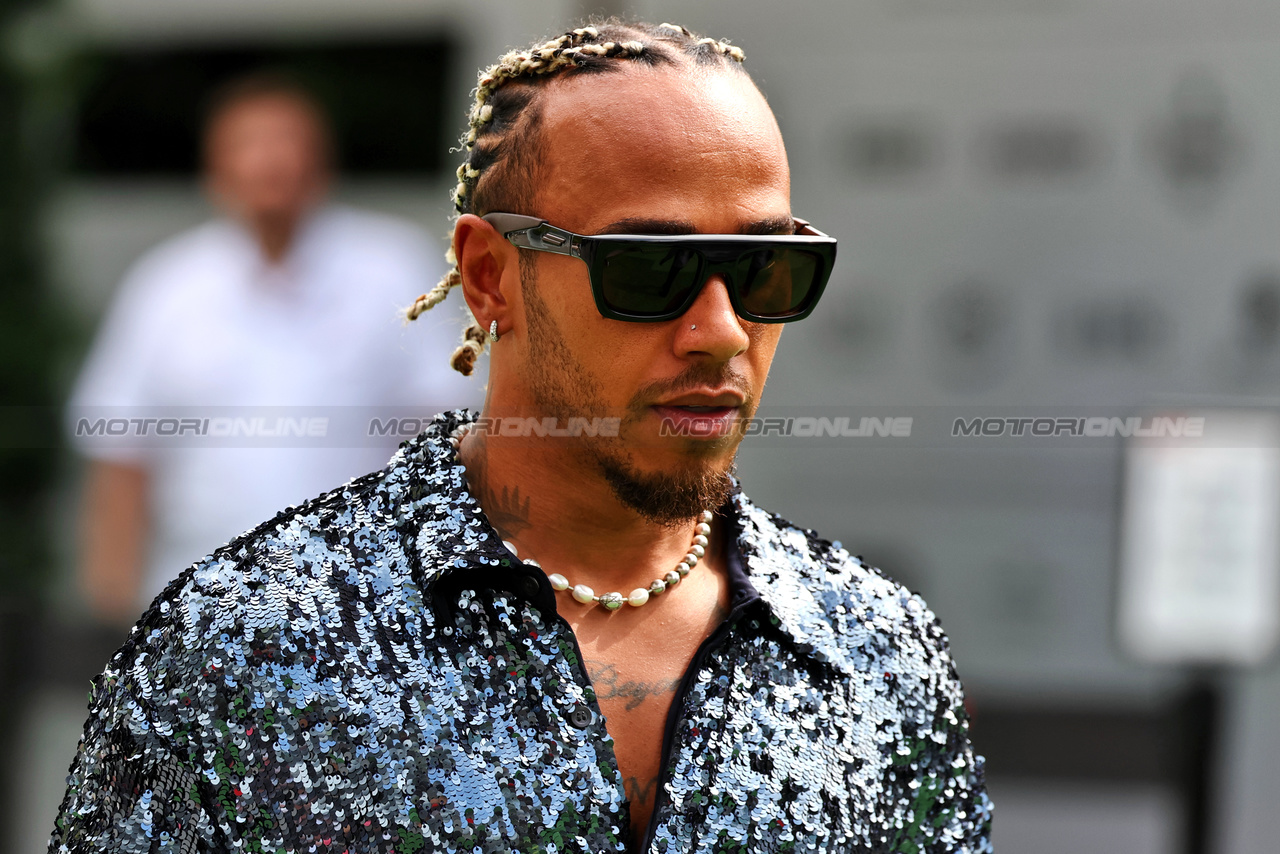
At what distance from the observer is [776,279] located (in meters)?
2.00

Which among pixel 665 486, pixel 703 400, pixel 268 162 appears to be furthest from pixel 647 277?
pixel 268 162

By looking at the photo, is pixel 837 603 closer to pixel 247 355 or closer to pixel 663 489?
pixel 663 489

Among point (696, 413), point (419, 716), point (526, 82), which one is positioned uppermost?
point (526, 82)

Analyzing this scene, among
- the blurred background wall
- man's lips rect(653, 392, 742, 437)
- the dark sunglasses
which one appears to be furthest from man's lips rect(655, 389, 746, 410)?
the blurred background wall

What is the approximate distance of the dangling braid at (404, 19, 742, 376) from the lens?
206 centimetres

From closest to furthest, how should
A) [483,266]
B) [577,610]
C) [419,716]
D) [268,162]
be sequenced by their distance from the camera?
[419,716] → [577,610] → [483,266] → [268,162]

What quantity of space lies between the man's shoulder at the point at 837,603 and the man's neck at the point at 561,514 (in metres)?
0.19

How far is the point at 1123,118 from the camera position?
5.69m

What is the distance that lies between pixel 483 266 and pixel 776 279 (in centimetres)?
46

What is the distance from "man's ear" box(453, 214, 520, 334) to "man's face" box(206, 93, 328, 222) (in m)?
2.83

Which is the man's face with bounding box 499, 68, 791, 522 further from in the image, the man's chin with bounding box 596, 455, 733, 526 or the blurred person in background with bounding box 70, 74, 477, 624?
the blurred person in background with bounding box 70, 74, 477, 624

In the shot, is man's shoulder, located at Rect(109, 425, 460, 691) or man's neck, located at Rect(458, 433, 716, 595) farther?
man's neck, located at Rect(458, 433, 716, 595)

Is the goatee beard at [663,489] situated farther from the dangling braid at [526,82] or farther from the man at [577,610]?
the dangling braid at [526,82]

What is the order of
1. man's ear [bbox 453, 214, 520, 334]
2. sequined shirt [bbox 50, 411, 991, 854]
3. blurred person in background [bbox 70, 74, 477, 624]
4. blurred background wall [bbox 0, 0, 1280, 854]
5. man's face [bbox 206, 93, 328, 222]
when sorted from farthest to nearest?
blurred background wall [bbox 0, 0, 1280, 854] < man's face [bbox 206, 93, 328, 222] < blurred person in background [bbox 70, 74, 477, 624] < man's ear [bbox 453, 214, 520, 334] < sequined shirt [bbox 50, 411, 991, 854]
